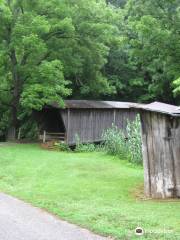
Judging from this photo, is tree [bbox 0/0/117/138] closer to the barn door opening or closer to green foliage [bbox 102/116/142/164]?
the barn door opening

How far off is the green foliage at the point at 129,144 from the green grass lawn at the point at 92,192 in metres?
0.56

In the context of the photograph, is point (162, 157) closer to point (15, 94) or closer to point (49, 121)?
point (15, 94)

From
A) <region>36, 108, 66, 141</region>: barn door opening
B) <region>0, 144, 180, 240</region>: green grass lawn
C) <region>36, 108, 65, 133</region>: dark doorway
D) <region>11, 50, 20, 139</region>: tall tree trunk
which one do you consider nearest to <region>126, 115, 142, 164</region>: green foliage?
<region>0, 144, 180, 240</region>: green grass lawn

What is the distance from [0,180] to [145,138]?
519cm

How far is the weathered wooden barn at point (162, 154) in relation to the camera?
1140 centimetres

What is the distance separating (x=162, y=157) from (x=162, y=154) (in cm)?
8

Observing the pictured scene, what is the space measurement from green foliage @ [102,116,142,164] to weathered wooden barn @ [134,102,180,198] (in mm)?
6580

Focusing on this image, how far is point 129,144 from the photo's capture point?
803 inches

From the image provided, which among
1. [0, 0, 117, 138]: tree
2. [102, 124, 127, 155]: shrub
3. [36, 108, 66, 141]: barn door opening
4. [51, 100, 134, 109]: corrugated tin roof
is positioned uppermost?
[0, 0, 117, 138]: tree

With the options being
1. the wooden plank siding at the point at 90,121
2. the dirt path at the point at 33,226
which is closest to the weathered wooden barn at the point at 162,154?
the dirt path at the point at 33,226

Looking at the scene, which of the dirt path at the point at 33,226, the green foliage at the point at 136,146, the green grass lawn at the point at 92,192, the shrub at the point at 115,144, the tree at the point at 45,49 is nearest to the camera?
the dirt path at the point at 33,226

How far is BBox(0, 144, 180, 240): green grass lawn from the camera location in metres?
8.41

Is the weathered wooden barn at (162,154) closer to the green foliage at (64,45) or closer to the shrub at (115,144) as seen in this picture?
the shrub at (115,144)

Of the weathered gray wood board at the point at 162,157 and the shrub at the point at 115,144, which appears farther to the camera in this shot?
the shrub at the point at 115,144
